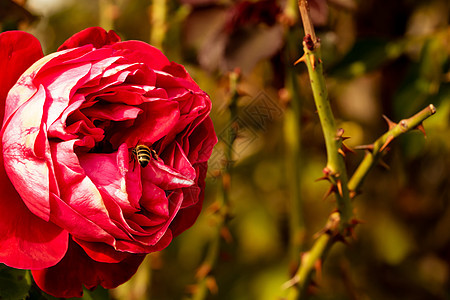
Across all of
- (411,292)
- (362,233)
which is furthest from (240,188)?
(411,292)

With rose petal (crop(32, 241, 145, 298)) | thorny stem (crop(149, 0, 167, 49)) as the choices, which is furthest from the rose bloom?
thorny stem (crop(149, 0, 167, 49))

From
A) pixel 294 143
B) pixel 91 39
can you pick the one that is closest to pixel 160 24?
pixel 294 143

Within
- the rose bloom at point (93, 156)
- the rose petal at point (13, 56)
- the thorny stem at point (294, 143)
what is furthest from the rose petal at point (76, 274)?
the thorny stem at point (294, 143)

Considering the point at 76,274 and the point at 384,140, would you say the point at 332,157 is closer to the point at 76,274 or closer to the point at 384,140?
the point at 384,140

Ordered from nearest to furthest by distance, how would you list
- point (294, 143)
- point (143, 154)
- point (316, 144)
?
1. point (143, 154)
2. point (294, 143)
3. point (316, 144)

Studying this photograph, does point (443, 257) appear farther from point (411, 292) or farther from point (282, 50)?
point (282, 50)

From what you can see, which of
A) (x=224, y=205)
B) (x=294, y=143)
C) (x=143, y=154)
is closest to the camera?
(x=143, y=154)
